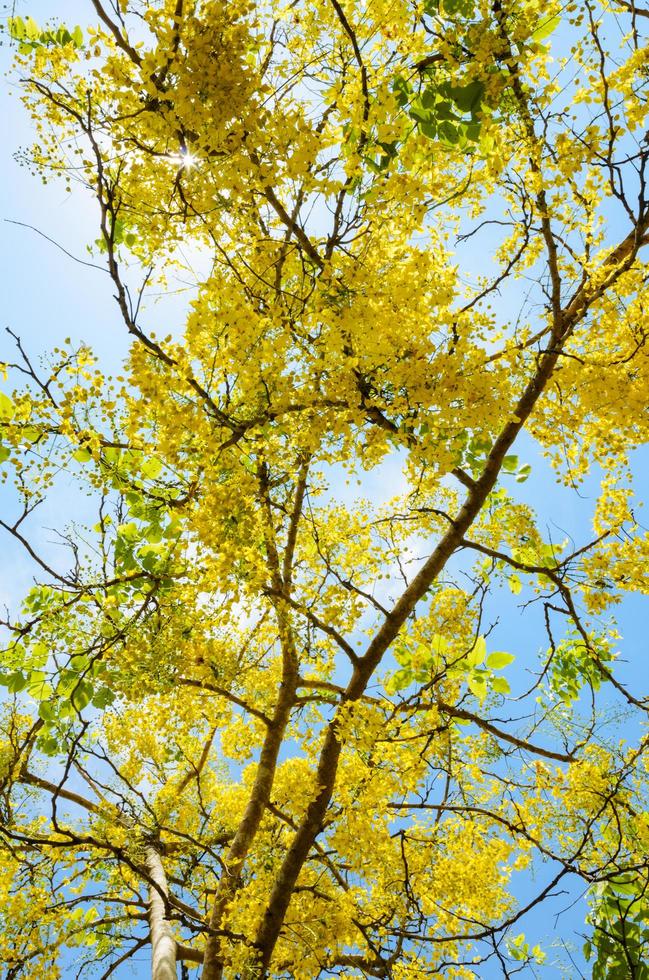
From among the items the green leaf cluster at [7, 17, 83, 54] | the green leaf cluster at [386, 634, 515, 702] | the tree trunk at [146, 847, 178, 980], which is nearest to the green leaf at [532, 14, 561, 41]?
the green leaf cluster at [7, 17, 83, 54]

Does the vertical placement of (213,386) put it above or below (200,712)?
above

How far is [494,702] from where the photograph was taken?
3699mm

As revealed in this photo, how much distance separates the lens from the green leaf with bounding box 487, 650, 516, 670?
3461 millimetres

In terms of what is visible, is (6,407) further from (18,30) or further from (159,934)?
(159,934)

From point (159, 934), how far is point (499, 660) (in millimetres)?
2151

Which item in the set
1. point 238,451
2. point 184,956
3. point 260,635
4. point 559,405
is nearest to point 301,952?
point 184,956

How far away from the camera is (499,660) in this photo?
11.4 feet

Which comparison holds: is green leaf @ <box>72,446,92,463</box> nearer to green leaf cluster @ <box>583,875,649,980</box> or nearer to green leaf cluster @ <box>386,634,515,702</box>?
green leaf cluster @ <box>386,634,515,702</box>

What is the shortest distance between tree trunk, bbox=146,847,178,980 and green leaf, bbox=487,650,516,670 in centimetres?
183

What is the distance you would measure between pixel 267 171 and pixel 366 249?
1.75 feet

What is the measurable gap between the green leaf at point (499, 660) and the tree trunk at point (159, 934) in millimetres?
1831

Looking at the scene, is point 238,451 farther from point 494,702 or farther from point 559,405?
point 494,702

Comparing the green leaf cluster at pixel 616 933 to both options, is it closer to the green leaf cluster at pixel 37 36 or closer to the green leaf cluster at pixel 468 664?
the green leaf cluster at pixel 468 664

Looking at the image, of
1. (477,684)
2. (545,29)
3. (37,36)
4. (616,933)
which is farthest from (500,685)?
(37,36)
